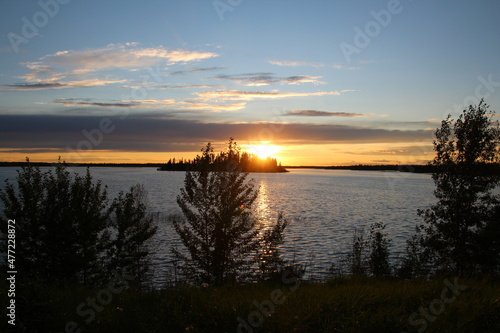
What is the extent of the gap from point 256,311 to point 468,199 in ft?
69.1

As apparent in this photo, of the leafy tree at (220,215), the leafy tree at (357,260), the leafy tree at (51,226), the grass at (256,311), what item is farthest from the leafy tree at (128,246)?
the grass at (256,311)

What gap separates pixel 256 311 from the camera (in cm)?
750

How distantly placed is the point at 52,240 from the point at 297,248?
2142 cm

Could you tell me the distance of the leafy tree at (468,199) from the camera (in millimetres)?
23000

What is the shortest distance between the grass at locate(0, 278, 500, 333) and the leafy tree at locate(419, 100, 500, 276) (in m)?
16.4

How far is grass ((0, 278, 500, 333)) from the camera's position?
271 inches

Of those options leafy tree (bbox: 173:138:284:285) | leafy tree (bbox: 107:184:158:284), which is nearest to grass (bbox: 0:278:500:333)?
leafy tree (bbox: 173:138:284:285)

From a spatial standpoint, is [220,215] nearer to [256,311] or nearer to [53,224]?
[53,224]

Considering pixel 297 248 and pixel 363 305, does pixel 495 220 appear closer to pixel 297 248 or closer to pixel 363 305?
pixel 297 248

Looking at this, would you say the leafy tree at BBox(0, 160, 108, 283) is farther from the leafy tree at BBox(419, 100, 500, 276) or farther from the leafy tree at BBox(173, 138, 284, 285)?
the leafy tree at BBox(419, 100, 500, 276)

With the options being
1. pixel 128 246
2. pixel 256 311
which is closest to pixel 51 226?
pixel 128 246

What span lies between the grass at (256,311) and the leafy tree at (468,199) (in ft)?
53.8

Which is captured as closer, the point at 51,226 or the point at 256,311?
the point at 256,311

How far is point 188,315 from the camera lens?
7316 mm
